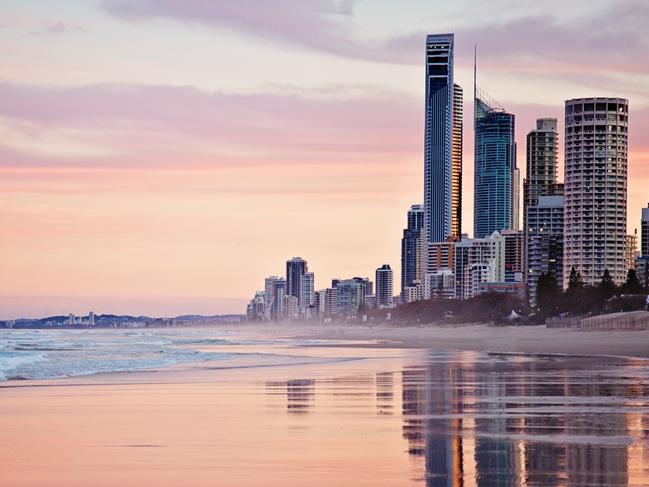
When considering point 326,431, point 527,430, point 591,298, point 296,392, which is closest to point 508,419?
point 527,430

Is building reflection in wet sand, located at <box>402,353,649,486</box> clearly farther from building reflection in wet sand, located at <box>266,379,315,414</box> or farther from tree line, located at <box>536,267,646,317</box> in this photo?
tree line, located at <box>536,267,646,317</box>

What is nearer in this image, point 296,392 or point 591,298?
point 296,392

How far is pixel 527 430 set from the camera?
64.8 ft

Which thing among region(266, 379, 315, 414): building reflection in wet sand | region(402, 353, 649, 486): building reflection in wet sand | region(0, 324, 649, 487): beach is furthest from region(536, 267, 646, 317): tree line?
region(0, 324, 649, 487): beach

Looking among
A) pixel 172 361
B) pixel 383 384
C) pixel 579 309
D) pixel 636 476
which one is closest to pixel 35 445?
pixel 636 476

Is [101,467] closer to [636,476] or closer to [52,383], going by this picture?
[636,476]

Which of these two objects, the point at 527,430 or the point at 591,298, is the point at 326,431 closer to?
the point at 527,430

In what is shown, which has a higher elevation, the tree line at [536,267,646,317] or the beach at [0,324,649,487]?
the tree line at [536,267,646,317]

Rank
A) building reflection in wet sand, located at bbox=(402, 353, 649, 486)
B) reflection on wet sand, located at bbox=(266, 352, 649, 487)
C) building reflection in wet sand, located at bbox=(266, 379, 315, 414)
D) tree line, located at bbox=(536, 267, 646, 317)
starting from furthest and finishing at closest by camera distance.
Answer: tree line, located at bbox=(536, 267, 646, 317)
building reflection in wet sand, located at bbox=(266, 379, 315, 414)
reflection on wet sand, located at bbox=(266, 352, 649, 487)
building reflection in wet sand, located at bbox=(402, 353, 649, 486)

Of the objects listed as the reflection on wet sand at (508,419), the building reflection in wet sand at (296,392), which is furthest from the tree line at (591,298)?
the building reflection in wet sand at (296,392)

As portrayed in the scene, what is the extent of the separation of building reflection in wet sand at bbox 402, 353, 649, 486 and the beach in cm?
3

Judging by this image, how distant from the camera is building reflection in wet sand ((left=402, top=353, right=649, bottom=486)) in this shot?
14664 millimetres

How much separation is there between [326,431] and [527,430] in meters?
3.53

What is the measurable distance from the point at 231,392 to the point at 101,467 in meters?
14.6
